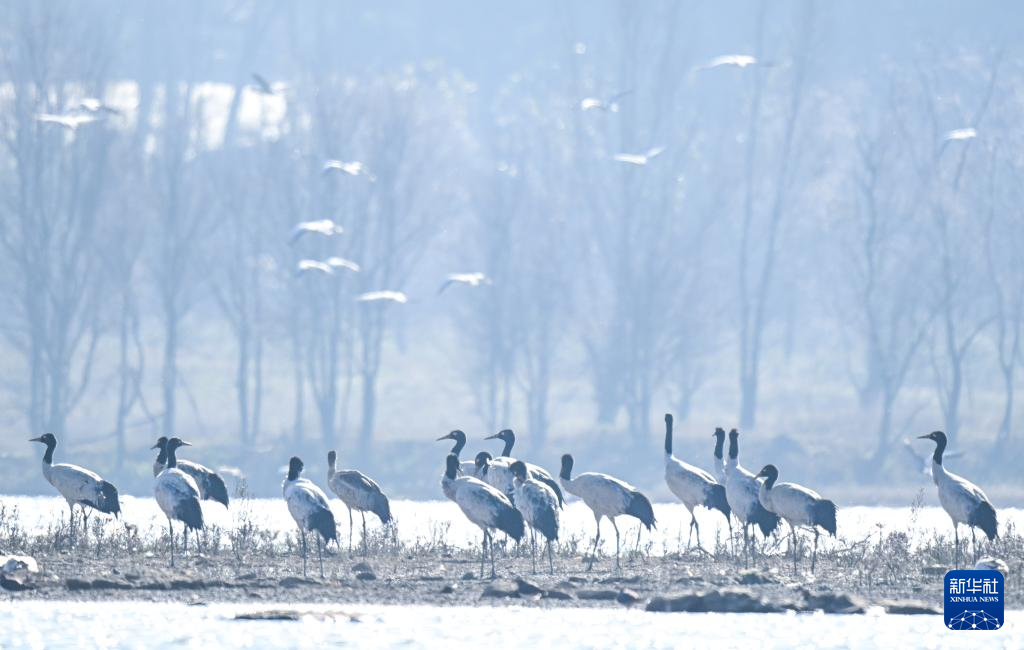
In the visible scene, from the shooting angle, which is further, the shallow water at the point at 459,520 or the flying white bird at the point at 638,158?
the flying white bird at the point at 638,158

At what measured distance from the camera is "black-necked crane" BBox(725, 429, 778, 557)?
28594 mm

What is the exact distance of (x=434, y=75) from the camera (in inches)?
3716

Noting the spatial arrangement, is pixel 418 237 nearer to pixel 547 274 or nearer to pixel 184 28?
pixel 547 274

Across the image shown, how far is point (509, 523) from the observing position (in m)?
A: 26.8

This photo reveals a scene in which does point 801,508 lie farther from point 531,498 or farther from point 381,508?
point 381,508

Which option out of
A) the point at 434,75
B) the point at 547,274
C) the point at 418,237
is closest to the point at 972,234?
the point at 547,274

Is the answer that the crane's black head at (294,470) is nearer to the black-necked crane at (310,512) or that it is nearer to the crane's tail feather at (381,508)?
the black-necked crane at (310,512)

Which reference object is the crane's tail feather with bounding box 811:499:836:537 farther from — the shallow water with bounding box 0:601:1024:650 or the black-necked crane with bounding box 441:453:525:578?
the shallow water with bounding box 0:601:1024:650

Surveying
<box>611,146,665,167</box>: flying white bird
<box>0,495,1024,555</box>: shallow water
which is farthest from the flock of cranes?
<box>611,146,665,167</box>: flying white bird

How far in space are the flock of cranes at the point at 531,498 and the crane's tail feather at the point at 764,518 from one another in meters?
0.02

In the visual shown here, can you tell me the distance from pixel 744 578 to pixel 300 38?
78.5 m

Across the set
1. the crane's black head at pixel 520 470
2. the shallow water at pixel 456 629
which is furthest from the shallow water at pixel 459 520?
the shallow water at pixel 456 629

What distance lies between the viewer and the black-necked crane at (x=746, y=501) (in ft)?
93.8

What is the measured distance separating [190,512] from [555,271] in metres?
40.0
